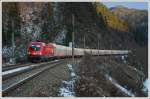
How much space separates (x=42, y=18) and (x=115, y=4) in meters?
3.06

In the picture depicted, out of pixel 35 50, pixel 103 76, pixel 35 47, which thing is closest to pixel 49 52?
pixel 35 50

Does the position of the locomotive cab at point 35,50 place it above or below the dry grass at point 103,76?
above

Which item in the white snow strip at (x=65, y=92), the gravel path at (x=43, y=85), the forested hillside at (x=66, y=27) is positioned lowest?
the white snow strip at (x=65, y=92)

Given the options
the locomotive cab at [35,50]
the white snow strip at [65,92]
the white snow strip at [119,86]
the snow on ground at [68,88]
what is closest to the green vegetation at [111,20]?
the white snow strip at [119,86]

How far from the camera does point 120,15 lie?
16.1 m

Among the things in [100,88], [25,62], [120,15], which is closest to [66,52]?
[25,62]

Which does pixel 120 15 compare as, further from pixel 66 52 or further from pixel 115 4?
pixel 66 52

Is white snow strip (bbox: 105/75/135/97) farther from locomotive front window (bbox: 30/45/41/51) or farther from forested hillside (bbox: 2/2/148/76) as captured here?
locomotive front window (bbox: 30/45/41/51)

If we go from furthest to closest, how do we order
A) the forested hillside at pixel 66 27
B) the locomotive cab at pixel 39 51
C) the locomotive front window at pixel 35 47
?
the locomotive cab at pixel 39 51 → the locomotive front window at pixel 35 47 → the forested hillside at pixel 66 27

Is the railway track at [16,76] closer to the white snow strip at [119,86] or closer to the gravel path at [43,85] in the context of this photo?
the gravel path at [43,85]

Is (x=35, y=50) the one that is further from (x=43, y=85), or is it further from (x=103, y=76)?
(x=43, y=85)

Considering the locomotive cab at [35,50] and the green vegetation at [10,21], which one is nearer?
the green vegetation at [10,21]

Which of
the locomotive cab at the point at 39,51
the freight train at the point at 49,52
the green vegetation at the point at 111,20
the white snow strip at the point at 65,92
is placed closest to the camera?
the white snow strip at the point at 65,92

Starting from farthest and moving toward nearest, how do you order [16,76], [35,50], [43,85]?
[35,50]
[16,76]
[43,85]
